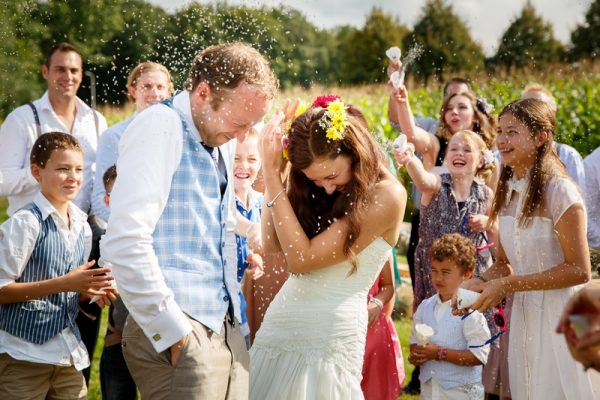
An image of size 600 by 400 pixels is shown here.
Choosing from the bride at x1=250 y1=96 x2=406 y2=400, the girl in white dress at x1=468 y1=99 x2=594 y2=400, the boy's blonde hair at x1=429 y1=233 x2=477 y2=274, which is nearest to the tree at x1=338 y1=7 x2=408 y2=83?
the boy's blonde hair at x1=429 y1=233 x2=477 y2=274

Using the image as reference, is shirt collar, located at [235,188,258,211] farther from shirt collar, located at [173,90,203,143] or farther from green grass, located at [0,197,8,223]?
green grass, located at [0,197,8,223]

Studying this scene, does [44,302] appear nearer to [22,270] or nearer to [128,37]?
[22,270]

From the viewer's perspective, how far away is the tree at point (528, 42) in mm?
23375

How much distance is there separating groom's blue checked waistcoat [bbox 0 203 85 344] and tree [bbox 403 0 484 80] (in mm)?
15186

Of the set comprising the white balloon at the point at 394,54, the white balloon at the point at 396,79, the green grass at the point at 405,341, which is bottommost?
the green grass at the point at 405,341

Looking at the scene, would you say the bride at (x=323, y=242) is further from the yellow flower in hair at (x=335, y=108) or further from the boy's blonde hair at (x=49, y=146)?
the boy's blonde hair at (x=49, y=146)

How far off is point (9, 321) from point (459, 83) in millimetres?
4042

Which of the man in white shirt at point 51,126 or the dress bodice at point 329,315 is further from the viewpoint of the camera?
the man in white shirt at point 51,126

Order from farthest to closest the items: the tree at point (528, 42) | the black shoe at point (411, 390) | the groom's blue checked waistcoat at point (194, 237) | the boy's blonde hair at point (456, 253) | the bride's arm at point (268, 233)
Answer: the tree at point (528, 42) → the black shoe at point (411, 390) → the boy's blonde hair at point (456, 253) → the bride's arm at point (268, 233) → the groom's blue checked waistcoat at point (194, 237)

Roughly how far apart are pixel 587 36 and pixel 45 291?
2568 centimetres

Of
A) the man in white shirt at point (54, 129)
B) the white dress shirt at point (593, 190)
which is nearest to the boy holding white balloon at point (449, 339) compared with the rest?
the white dress shirt at point (593, 190)

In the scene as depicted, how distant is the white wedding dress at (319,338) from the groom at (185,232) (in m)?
0.45

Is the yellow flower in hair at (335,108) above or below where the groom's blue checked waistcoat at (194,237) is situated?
above

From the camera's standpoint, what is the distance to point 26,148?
18.8ft
